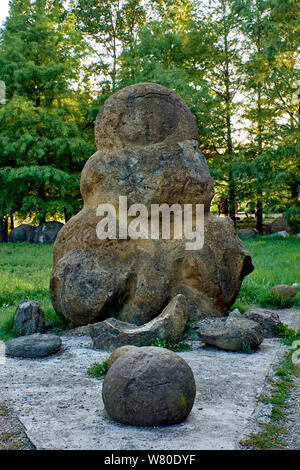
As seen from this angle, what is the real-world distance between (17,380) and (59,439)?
5.96 feet

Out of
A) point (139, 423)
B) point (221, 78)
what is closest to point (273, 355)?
point (139, 423)

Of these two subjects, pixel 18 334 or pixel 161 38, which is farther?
pixel 161 38

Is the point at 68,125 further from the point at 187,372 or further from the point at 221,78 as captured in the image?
the point at 187,372

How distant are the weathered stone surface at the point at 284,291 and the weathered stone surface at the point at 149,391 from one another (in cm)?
610

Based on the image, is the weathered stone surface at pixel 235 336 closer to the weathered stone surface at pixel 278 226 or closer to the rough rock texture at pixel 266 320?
the rough rock texture at pixel 266 320

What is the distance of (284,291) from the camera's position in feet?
33.7

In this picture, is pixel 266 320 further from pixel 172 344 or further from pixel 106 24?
pixel 106 24

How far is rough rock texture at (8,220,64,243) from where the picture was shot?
21859mm

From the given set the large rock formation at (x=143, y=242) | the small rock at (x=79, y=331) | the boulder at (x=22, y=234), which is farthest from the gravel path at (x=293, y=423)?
the boulder at (x=22, y=234)

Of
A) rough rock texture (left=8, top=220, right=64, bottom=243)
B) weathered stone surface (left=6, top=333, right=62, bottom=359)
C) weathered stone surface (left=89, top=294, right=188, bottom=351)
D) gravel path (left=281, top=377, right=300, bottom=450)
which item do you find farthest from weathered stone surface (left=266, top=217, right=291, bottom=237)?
gravel path (left=281, top=377, right=300, bottom=450)

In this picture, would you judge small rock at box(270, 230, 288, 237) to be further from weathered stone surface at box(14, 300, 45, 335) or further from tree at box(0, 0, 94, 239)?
weathered stone surface at box(14, 300, 45, 335)

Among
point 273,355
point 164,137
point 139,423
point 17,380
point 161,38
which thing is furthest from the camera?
point 161,38

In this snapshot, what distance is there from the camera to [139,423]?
170 inches

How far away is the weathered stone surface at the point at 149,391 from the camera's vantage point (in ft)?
14.1
